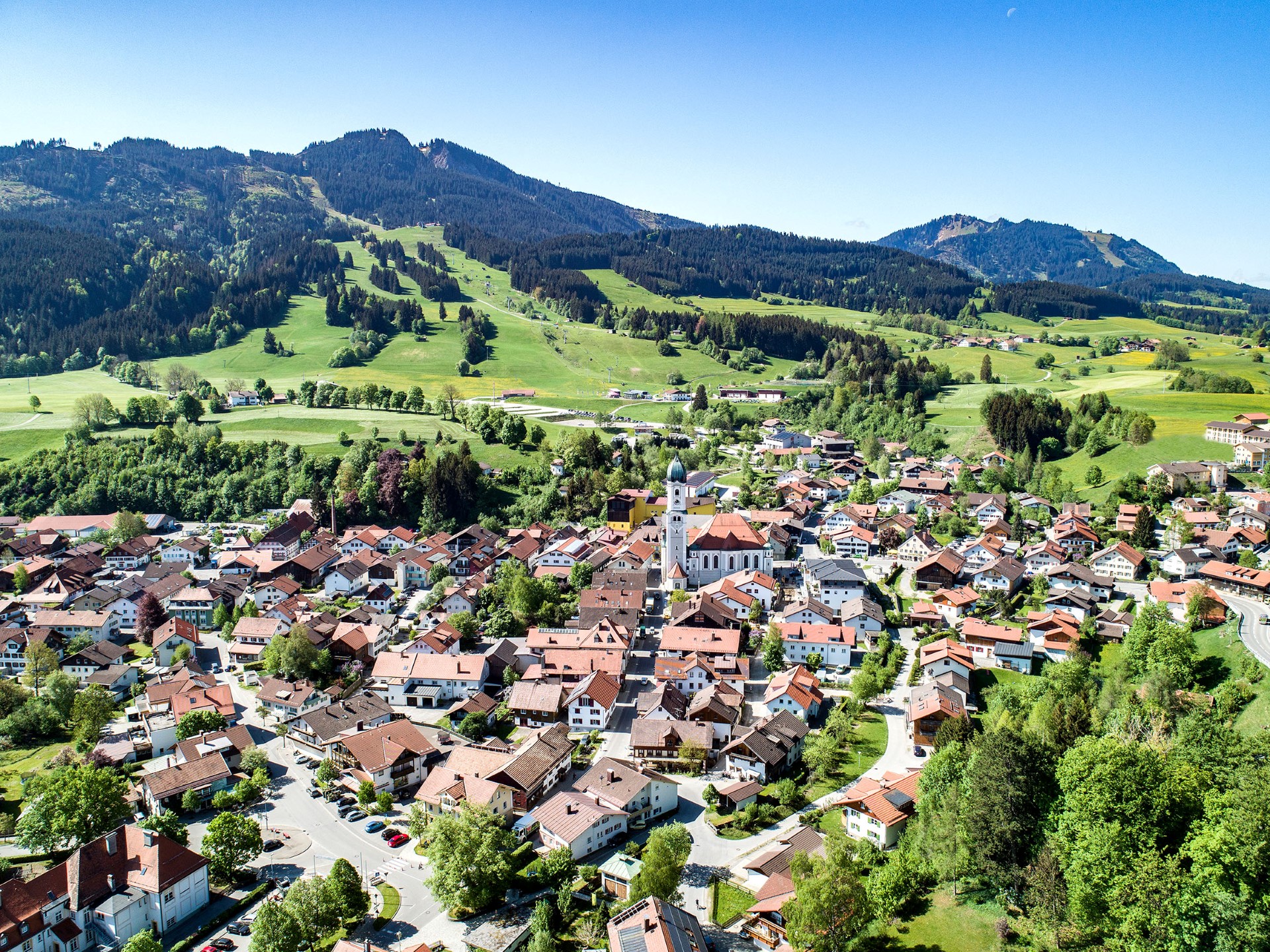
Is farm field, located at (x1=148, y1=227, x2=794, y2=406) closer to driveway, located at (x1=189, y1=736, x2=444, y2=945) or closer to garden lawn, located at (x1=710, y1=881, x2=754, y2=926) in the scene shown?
driveway, located at (x1=189, y1=736, x2=444, y2=945)

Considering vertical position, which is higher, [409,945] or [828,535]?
[828,535]

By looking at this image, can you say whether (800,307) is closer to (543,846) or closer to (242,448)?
(242,448)

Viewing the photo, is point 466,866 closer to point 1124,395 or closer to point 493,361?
point 1124,395

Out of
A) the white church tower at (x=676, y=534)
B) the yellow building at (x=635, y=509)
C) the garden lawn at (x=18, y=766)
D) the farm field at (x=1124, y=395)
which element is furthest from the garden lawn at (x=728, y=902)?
the farm field at (x=1124, y=395)

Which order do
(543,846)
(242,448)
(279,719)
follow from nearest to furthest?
1. (543,846)
2. (279,719)
3. (242,448)

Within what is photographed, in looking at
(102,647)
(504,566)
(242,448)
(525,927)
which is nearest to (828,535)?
(504,566)

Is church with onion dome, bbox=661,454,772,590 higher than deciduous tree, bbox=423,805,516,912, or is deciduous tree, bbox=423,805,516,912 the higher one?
church with onion dome, bbox=661,454,772,590

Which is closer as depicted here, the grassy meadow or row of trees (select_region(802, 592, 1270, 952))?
row of trees (select_region(802, 592, 1270, 952))

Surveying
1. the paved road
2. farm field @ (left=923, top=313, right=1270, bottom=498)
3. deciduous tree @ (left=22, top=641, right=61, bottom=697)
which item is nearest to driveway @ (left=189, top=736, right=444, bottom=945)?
deciduous tree @ (left=22, top=641, right=61, bottom=697)

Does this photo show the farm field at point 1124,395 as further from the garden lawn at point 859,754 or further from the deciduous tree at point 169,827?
the deciduous tree at point 169,827
